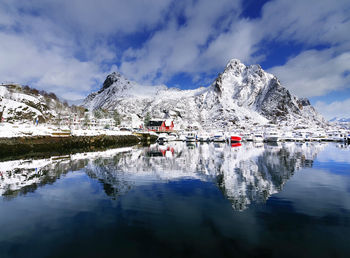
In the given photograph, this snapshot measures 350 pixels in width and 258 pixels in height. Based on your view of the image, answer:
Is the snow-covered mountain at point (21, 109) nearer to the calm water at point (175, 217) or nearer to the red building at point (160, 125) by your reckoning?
the red building at point (160, 125)

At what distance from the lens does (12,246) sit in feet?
23.0

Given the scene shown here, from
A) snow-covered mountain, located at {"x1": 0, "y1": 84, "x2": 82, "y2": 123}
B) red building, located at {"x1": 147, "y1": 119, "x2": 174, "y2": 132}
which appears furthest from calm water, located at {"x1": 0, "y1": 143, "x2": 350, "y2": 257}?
red building, located at {"x1": 147, "y1": 119, "x2": 174, "y2": 132}

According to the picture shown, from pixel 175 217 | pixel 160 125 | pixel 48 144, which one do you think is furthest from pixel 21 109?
pixel 175 217

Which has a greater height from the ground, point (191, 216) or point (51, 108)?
point (51, 108)

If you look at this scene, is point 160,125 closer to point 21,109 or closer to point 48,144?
point 21,109

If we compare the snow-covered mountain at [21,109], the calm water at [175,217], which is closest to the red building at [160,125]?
the snow-covered mountain at [21,109]

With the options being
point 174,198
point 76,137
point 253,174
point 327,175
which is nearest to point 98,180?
point 174,198

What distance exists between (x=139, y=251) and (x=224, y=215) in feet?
15.4

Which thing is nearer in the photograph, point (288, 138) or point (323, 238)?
point (323, 238)

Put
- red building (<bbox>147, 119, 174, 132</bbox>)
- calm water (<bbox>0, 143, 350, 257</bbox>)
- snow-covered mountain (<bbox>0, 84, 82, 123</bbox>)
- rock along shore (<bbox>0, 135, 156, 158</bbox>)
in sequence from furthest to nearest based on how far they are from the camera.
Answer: red building (<bbox>147, 119, 174, 132</bbox>) < snow-covered mountain (<bbox>0, 84, 82, 123</bbox>) < rock along shore (<bbox>0, 135, 156, 158</bbox>) < calm water (<bbox>0, 143, 350, 257</bbox>)

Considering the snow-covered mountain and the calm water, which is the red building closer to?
the snow-covered mountain

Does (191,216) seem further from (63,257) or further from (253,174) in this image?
(253,174)

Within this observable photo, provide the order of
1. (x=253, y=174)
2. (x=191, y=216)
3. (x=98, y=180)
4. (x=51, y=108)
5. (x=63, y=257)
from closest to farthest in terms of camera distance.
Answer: (x=63, y=257)
(x=191, y=216)
(x=98, y=180)
(x=253, y=174)
(x=51, y=108)

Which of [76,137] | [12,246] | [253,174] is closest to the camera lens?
[12,246]
